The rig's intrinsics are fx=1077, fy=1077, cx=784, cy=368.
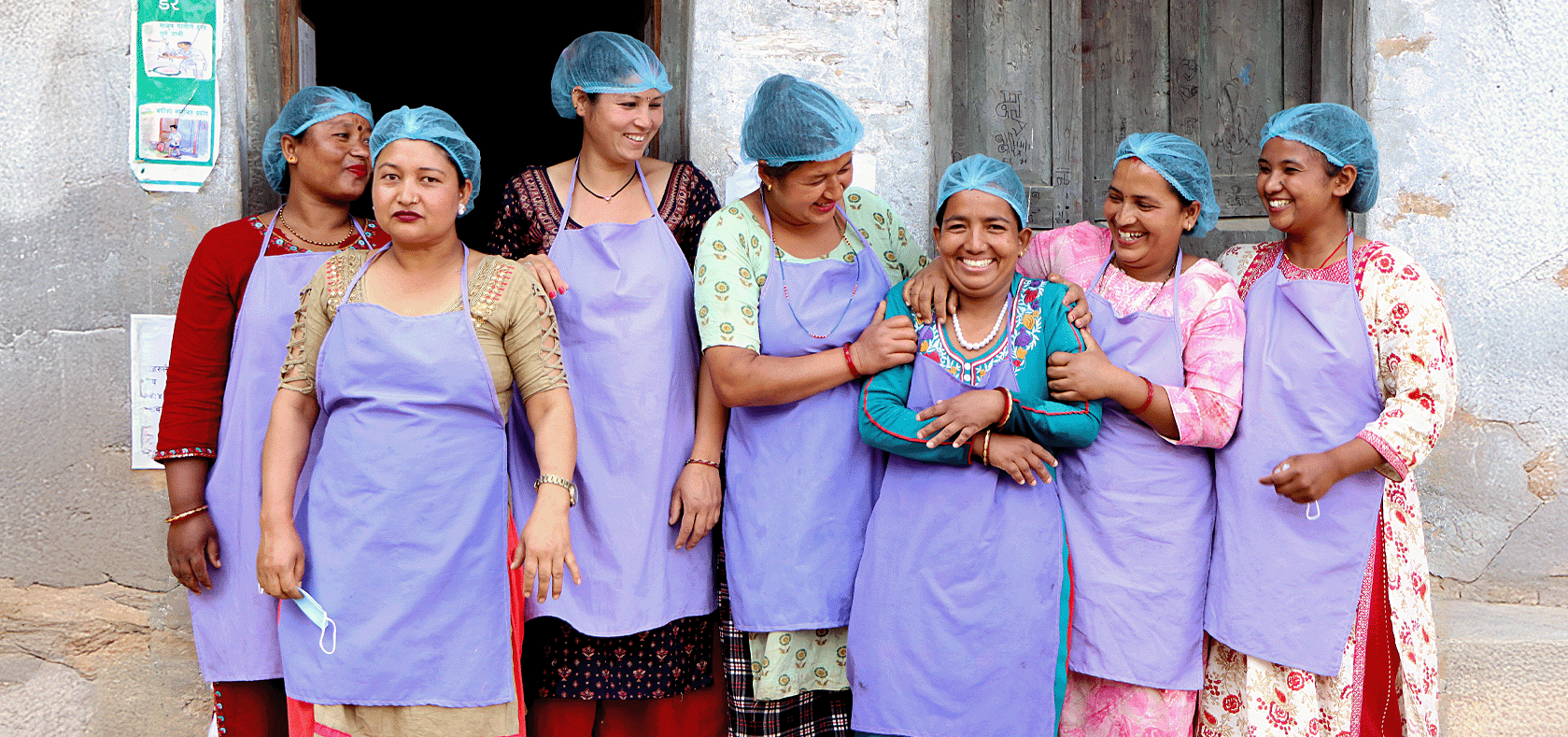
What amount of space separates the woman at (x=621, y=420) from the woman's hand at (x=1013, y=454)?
67cm

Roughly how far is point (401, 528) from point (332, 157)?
100 cm

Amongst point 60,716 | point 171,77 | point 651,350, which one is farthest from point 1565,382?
point 60,716

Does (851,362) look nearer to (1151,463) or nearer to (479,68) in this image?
(1151,463)

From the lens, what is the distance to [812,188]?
2.48 meters

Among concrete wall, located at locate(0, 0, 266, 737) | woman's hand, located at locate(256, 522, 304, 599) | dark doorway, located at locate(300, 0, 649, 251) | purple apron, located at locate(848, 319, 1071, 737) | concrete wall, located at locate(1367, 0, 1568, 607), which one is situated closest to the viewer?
woman's hand, located at locate(256, 522, 304, 599)

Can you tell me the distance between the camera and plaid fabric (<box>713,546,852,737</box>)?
257 centimetres

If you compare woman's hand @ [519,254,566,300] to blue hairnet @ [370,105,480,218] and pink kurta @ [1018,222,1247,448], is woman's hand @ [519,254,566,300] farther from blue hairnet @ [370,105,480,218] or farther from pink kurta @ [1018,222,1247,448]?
pink kurta @ [1018,222,1247,448]

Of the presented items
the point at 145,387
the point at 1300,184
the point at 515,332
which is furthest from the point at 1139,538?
the point at 145,387

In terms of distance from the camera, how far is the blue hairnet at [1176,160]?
245 cm

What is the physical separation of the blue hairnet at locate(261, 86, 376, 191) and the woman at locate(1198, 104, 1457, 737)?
2.28m

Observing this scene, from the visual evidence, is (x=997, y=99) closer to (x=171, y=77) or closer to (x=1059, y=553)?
(x=1059, y=553)

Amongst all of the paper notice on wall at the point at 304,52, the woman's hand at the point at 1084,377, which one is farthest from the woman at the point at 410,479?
the paper notice on wall at the point at 304,52

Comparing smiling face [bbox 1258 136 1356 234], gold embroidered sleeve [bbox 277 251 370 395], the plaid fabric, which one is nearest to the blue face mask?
gold embroidered sleeve [bbox 277 251 370 395]

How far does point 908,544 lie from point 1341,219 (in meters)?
1.33
